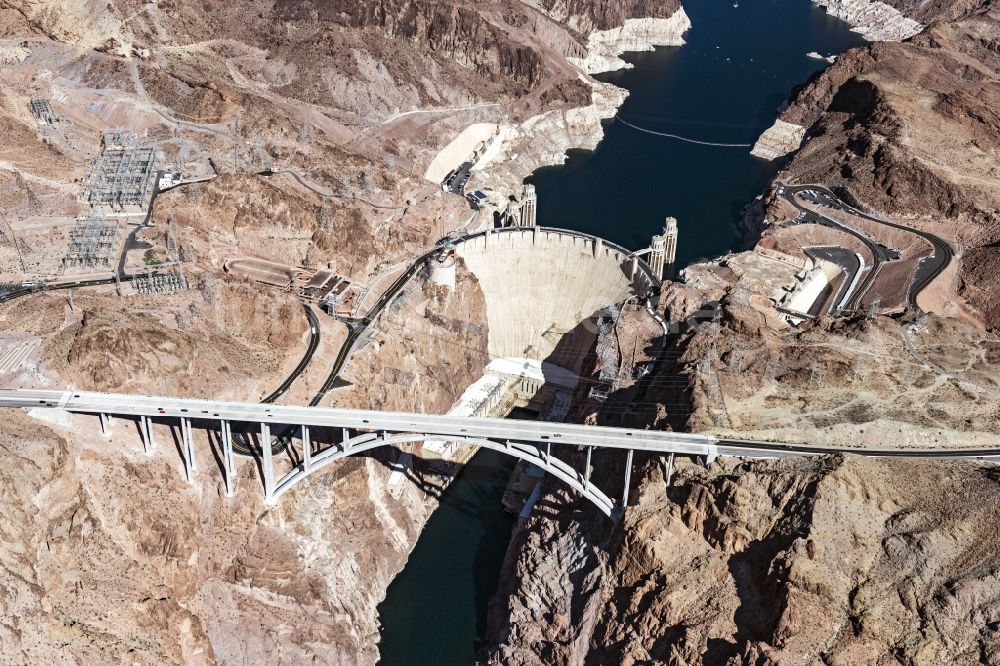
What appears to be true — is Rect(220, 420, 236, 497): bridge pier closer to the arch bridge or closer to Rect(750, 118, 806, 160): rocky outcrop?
the arch bridge

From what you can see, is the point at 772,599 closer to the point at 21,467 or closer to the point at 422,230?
the point at 21,467

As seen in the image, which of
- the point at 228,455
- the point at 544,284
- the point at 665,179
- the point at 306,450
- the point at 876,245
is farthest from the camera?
the point at 665,179

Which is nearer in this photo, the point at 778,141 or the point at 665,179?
the point at 665,179

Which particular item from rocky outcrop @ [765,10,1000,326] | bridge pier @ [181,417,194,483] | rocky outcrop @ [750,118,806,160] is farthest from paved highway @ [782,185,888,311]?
bridge pier @ [181,417,194,483]

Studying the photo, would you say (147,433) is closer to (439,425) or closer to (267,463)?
(267,463)

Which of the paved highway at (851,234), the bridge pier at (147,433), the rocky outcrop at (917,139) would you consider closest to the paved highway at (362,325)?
the bridge pier at (147,433)

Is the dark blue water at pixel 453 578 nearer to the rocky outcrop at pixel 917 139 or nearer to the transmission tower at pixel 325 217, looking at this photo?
the transmission tower at pixel 325 217

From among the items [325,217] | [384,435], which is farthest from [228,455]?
[325,217]

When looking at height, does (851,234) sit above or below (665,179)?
above

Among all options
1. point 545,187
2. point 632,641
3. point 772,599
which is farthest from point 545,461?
point 545,187
